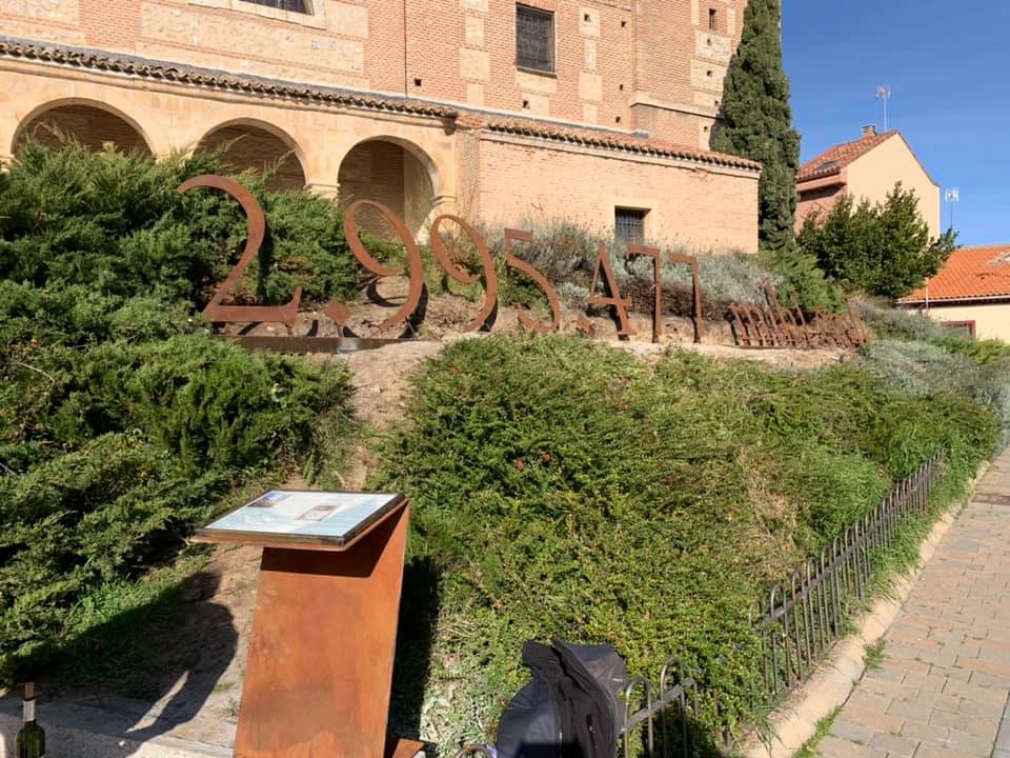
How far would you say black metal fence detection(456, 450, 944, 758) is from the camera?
3.21 metres

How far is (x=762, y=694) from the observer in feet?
12.8

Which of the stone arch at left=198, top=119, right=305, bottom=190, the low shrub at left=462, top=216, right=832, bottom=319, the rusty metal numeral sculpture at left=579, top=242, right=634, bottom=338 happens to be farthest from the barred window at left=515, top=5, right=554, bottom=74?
the rusty metal numeral sculpture at left=579, top=242, right=634, bottom=338

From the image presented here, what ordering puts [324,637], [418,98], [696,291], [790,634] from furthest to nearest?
[418,98], [696,291], [790,634], [324,637]

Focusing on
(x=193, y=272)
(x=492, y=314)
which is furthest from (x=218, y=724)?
(x=492, y=314)

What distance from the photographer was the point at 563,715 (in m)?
2.83

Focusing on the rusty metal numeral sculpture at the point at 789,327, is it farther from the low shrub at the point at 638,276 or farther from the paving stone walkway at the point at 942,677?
the paving stone walkway at the point at 942,677

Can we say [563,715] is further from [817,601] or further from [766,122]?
[766,122]

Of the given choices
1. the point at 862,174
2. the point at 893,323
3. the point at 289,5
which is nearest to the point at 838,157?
the point at 862,174

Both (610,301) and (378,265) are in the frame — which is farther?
(610,301)

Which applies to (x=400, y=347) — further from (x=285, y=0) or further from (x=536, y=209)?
(x=285, y=0)

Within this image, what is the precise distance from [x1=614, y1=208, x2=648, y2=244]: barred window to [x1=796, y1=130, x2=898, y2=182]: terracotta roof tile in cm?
1168

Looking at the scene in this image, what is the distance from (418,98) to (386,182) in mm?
2127

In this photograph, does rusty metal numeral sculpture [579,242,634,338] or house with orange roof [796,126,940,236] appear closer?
rusty metal numeral sculpture [579,242,634,338]

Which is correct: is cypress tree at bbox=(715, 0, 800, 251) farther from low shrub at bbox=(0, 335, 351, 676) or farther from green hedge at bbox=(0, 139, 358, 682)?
low shrub at bbox=(0, 335, 351, 676)
